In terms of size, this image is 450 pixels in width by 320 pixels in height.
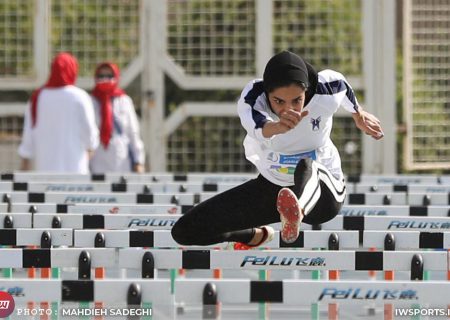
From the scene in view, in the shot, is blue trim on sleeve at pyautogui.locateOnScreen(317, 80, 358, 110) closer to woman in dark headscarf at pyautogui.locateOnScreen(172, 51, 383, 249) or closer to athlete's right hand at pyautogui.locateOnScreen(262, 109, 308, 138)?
woman in dark headscarf at pyautogui.locateOnScreen(172, 51, 383, 249)

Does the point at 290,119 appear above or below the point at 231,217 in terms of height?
above

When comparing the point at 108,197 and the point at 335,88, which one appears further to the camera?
the point at 108,197

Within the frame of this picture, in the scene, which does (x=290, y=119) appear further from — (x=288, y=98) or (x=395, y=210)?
(x=395, y=210)

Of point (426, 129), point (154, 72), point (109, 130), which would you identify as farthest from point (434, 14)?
point (109, 130)

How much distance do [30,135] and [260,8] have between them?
4.98 metres

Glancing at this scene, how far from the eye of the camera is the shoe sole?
23.6ft

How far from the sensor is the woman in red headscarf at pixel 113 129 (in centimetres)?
1414

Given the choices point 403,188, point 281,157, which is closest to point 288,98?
point 281,157

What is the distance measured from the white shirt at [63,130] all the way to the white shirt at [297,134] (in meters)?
5.59

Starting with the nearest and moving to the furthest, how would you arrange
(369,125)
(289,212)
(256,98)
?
(289,212) < (256,98) < (369,125)

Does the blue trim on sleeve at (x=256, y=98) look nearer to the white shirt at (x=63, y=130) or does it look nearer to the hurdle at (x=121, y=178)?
the hurdle at (x=121, y=178)

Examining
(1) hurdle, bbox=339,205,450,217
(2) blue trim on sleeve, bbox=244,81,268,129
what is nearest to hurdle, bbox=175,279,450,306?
(2) blue trim on sleeve, bbox=244,81,268,129

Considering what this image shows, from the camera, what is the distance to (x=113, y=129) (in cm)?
1416

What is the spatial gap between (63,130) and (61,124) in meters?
0.08
